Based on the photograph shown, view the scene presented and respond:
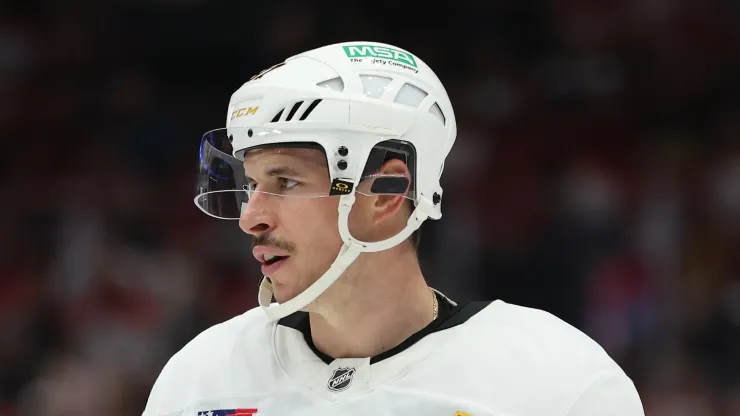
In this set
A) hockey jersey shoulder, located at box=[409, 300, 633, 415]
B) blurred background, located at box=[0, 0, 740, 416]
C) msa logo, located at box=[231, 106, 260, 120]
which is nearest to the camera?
hockey jersey shoulder, located at box=[409, 300, 633, 415]

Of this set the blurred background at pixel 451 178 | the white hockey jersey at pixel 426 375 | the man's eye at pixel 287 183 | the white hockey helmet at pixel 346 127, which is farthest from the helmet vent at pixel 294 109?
the blurred background at pixel 451 178

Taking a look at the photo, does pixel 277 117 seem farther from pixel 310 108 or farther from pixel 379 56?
pixel 379 56

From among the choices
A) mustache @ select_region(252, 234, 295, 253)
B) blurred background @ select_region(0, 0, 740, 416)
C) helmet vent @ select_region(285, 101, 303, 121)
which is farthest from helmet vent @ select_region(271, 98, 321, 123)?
blurred background @ select_region(0, 0, 740, 416)

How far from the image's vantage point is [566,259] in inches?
170

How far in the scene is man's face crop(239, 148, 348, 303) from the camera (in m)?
2.02

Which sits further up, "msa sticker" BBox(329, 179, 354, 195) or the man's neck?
"msa sticker" BBox(329, 179, 354, 195)

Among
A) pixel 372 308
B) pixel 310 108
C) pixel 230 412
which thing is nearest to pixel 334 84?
pixel 310 108

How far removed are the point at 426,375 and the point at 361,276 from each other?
239mm

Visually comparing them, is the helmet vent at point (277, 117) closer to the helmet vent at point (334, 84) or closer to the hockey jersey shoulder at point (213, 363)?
the helmet vent at point (334, 84)

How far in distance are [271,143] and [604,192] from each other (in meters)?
3.20

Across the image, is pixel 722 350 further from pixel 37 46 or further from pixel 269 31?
pixel 37 46

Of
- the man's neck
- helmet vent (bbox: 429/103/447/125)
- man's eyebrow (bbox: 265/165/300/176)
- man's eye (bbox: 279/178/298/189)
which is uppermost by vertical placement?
helmet vent (bbox: 429/103/447/125)

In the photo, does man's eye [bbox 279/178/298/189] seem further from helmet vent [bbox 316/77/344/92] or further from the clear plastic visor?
helmet vent [bbox 316/77/344/92]

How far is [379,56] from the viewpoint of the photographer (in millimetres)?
2113
